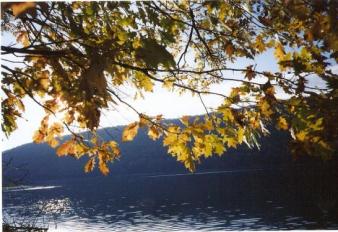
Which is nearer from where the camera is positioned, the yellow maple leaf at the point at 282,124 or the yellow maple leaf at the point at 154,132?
the yellow maple leaf at the point at 282,124

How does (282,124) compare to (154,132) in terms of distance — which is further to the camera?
(154,132)

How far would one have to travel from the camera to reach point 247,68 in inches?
103

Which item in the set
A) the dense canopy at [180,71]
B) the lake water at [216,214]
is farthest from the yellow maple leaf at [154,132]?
the lake water at [216,214]

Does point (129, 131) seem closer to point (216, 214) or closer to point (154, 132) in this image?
point (154, 132)

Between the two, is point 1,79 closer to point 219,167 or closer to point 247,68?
point 247,68

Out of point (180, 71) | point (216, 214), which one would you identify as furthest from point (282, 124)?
point (216, 214)

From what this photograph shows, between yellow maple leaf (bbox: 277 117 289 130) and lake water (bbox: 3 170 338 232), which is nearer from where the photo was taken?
yellow maple leaf (bbox: 277 117 289 130)

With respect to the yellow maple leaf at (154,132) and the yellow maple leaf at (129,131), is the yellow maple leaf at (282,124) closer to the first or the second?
the yellow maple leaf at (154,132)

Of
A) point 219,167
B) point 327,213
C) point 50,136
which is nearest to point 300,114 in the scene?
point 50,136

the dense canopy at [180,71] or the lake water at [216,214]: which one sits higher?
the dense canopy at [180,71]

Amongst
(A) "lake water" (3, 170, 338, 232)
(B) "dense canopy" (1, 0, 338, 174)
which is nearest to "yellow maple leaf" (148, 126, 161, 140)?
(B) "dense canopy" (1, 0, 338, 174)

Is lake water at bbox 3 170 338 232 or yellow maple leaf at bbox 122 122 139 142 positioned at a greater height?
yellow maple leaf at bbox 122 122 139 142

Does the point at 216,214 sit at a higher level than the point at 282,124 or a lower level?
lower

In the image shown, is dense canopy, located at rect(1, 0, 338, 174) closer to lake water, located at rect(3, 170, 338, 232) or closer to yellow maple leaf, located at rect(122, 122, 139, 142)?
yellow maple leaf, located at rect(122, 122, 139, 142)
